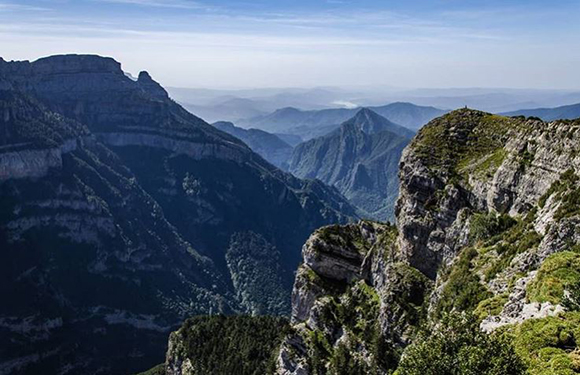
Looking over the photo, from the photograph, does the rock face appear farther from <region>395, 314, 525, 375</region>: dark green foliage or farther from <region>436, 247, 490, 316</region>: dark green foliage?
<region>395, 314, 525, 375</region>: dark green foliage

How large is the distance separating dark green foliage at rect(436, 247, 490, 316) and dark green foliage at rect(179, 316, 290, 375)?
46.4 meters

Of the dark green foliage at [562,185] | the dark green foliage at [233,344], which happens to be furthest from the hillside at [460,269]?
the dark green foliage at [233,344]

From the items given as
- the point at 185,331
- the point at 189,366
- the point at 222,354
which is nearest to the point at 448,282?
the point at 222,354

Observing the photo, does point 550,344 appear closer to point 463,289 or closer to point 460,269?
point 463,289

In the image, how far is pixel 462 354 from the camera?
107 feet

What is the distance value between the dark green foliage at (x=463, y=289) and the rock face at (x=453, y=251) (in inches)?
7.0

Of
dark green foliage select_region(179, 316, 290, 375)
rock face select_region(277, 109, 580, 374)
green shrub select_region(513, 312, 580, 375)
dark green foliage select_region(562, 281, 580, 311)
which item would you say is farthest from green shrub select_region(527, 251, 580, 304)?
dark green foliage select_region(179, 316, 290, 375)

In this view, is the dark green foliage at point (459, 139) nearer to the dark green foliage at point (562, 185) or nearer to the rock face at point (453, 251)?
the rock face at point (453, 251)

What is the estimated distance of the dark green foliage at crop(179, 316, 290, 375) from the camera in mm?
117438

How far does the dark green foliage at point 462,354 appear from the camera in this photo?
30.6 meters

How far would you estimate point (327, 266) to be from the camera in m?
105

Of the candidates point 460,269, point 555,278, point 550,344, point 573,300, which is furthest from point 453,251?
point 550,344

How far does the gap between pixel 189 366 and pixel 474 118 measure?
86817mm

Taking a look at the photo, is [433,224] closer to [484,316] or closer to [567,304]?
[484,316]
